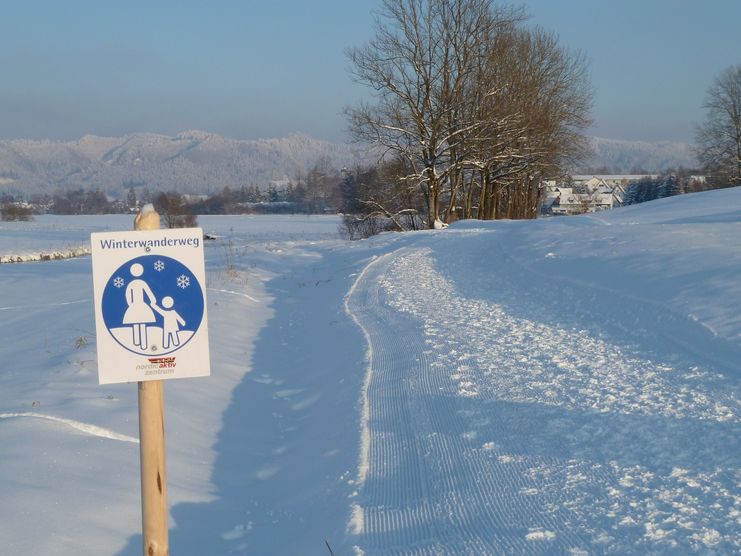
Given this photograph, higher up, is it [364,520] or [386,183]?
[386,183]

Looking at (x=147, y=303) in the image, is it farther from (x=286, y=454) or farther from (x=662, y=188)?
(x=662, y=188)

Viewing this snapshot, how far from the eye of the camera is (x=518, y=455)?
497 centimetres

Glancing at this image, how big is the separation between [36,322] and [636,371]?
1102 centimetres

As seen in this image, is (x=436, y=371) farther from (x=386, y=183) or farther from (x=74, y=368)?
(x=386, y=183)

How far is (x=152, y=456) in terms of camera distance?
2.69m

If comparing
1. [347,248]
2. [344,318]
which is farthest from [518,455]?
[347,248]

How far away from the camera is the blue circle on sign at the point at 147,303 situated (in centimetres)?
262

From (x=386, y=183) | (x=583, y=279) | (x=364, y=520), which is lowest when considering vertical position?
(x=364, y=520)

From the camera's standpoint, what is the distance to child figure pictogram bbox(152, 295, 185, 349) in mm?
2633

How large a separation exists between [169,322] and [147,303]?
105 mm

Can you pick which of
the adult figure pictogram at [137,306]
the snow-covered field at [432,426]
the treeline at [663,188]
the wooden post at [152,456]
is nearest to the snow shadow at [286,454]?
the snow-covered field at [432,426]

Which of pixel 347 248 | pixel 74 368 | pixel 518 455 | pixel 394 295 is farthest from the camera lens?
pixel 347 248

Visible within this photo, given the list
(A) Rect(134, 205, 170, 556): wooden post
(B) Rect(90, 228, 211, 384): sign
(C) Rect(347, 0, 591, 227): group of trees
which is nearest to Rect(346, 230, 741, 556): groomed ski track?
(A) Rect(134, 205, 170, 556): wooden post

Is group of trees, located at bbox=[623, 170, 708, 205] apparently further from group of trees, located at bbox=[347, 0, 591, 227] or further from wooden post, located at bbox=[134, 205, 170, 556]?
wooden post, located at bbox=[134, 205, 170, 556]
